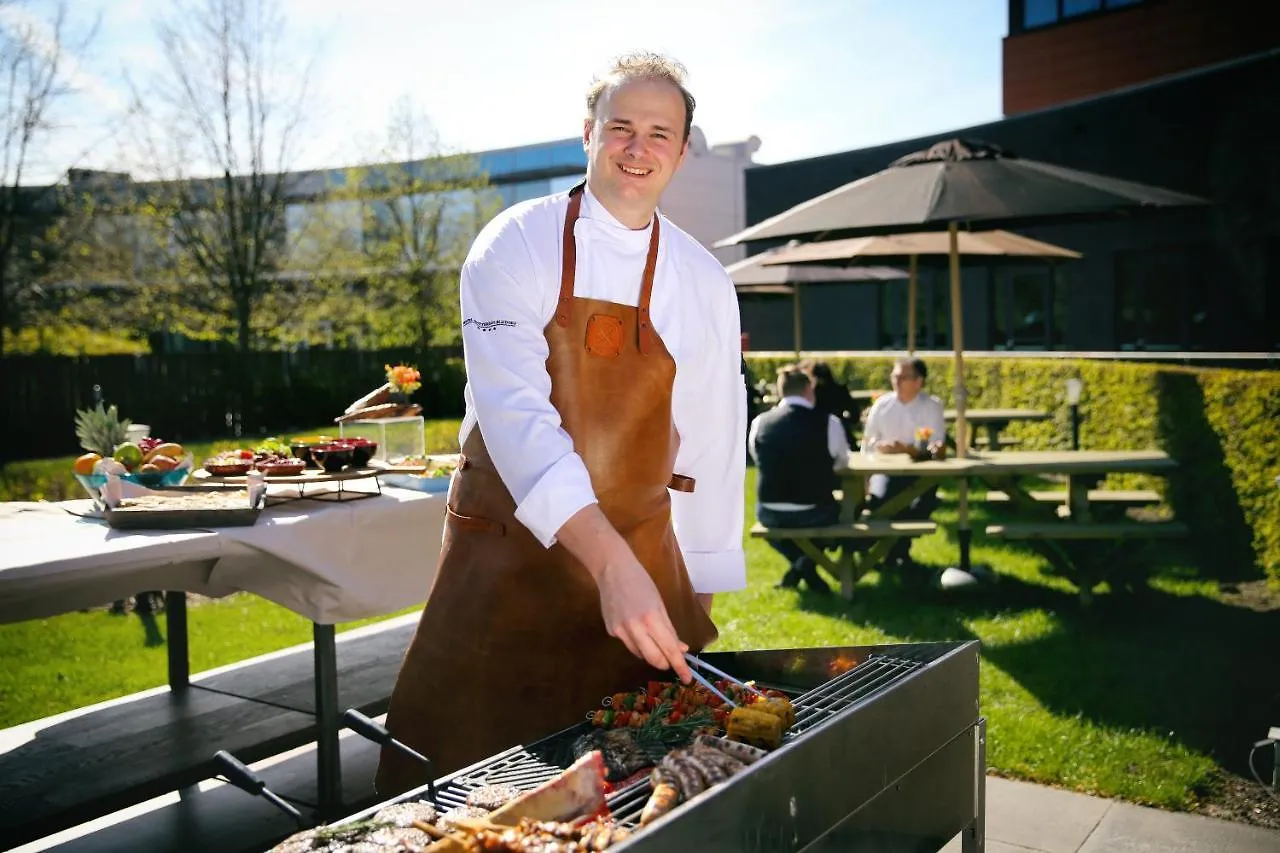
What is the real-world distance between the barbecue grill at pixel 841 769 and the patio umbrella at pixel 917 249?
6.80 meters

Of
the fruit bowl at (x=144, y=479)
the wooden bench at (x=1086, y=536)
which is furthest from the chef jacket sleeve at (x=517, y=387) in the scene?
the wooden bench at (x=1086, y=536)

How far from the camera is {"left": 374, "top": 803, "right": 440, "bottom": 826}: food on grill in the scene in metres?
1.49

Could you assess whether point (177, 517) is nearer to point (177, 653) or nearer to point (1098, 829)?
point (177, 653)

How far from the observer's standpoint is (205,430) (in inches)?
791

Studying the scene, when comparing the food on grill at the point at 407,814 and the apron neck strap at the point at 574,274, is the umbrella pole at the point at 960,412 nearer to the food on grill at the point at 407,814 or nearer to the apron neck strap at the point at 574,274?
the apron neck strap at the point at 574,274

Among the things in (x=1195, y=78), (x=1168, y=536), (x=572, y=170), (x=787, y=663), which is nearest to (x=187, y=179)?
(x=572, y=170)

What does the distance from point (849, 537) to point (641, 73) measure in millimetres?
5008

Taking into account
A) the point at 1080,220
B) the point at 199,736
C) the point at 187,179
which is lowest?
the point at 199,736

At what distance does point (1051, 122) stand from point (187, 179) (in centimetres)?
1524

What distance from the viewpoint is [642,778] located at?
1.70 metres

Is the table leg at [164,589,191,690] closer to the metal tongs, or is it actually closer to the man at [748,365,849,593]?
the metal tongs

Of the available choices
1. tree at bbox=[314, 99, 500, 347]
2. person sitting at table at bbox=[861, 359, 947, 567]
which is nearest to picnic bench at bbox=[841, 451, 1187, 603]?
person sitting at table at bbox=[861, 359, 947, 567]

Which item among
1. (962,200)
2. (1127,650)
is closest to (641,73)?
(1127,650)

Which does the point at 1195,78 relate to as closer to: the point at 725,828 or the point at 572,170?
the point at 725,828
